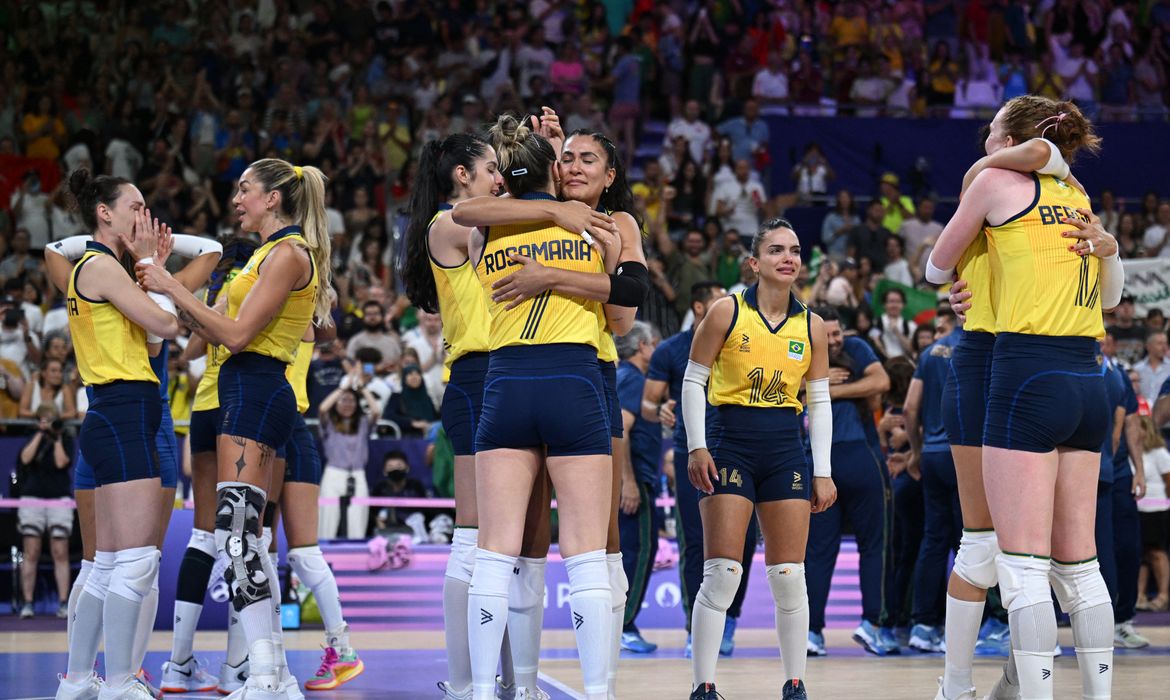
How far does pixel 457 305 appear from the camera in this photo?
18.7 ft

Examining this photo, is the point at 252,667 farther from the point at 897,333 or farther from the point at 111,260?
the point at 897,333

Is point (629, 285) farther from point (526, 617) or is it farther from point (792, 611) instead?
point (792, 611)

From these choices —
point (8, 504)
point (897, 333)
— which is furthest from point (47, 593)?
point (897, 333)

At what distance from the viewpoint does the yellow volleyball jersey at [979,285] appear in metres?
5.08

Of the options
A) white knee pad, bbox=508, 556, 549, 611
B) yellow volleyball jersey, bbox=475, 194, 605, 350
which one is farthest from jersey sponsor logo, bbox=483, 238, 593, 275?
white knee pad, bbox=508, 556, 549, 611

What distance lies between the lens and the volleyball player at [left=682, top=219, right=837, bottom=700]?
5812 mm

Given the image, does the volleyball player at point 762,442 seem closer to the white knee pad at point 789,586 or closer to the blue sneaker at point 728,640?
the white knee pad at point 789,586

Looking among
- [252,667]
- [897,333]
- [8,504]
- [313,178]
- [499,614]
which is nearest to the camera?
[499,614]

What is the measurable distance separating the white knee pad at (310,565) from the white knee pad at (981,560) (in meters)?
2.99

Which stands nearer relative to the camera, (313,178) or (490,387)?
(490,387)

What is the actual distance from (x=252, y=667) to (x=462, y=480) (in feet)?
3.70

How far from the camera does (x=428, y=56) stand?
1781 centimetres

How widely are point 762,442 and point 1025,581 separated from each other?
144 centimetres

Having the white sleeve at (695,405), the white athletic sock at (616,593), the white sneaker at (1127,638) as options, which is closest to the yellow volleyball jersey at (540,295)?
the white athletic sock at (616,593)
